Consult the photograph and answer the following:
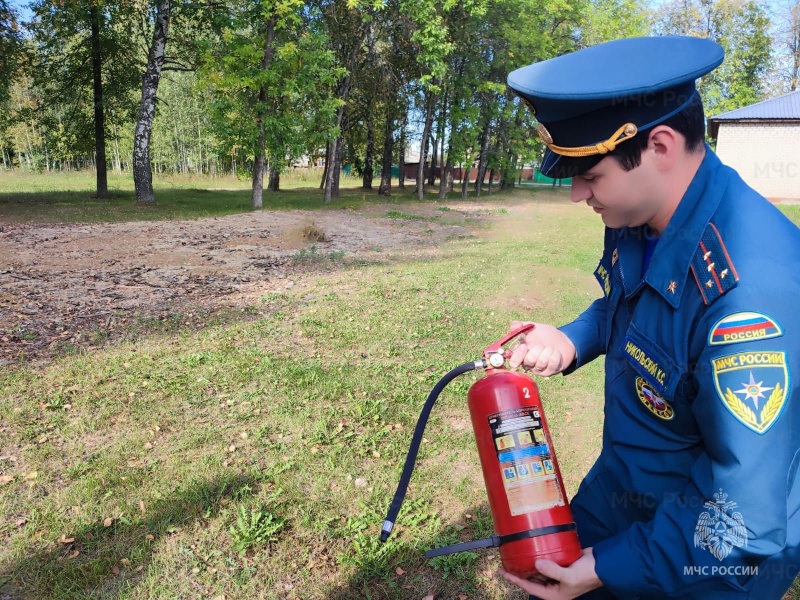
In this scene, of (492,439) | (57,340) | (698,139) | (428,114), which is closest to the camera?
(698,139)

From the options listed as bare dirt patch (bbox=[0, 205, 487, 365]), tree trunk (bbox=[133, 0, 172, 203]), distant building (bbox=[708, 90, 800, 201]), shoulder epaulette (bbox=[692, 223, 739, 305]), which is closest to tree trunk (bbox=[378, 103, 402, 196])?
tree trunk (bbox=[133, 0, 172, 203])

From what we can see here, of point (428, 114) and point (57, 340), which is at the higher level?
point (428, 114)

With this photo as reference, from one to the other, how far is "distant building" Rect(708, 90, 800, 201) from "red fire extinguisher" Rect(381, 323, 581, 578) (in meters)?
37.4

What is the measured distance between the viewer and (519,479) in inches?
70.4

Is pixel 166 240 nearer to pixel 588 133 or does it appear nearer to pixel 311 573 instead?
pixel 311 573

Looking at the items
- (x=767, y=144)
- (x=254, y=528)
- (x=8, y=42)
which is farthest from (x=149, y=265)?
(x=767, y=144)

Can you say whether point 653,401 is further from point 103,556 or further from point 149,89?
point 149,89

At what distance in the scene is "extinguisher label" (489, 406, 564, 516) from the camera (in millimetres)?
1780

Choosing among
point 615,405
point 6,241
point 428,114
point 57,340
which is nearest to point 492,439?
point 615,405

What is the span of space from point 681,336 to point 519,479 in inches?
26.9

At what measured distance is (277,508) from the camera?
3656mm

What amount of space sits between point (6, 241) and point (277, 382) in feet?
30.2

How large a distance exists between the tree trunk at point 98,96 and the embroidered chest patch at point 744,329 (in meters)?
25.6

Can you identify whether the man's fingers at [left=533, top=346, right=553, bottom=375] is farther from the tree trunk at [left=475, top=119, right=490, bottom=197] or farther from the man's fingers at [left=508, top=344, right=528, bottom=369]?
the tree trunk at [left=475, top=119, right=490, bottom=197]
